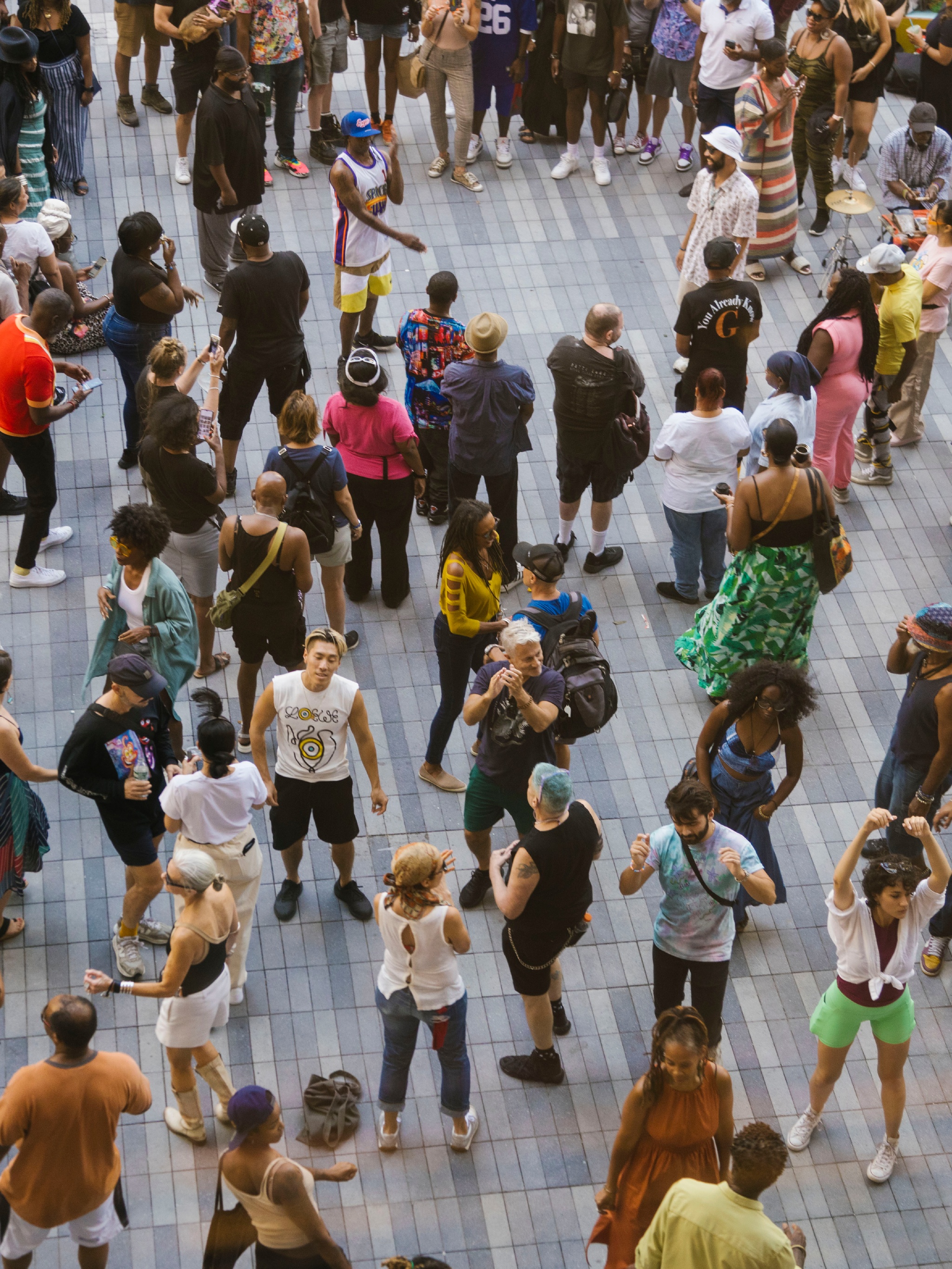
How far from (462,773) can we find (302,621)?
1237 millimetres

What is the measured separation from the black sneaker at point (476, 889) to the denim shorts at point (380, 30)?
772 cm

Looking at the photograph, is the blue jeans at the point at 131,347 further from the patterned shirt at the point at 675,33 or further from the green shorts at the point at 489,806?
the patterned shirt at the point at 675,33

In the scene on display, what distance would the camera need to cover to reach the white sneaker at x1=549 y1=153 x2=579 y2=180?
12.9 metres

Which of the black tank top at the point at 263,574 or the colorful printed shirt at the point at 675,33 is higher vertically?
the colorful printed shirt at the point at 675,33

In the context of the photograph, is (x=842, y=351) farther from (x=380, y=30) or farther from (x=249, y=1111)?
(x=249, y=1111)

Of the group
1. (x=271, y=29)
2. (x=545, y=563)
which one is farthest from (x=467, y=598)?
(x=271, y=29)

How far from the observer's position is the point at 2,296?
892 centimetres

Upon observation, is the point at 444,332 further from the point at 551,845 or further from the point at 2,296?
the point at 551,845

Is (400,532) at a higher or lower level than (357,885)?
higher

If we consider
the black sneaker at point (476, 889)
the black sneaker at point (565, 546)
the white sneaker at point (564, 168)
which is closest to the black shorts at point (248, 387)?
the black sneaker at point (565, 546)

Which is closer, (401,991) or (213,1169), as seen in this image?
(401,991)

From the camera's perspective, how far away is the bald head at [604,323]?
8781 millimetres

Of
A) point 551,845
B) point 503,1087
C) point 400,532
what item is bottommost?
point 503,1087

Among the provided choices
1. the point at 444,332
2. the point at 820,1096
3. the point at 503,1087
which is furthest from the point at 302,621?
the point at 820,1096
